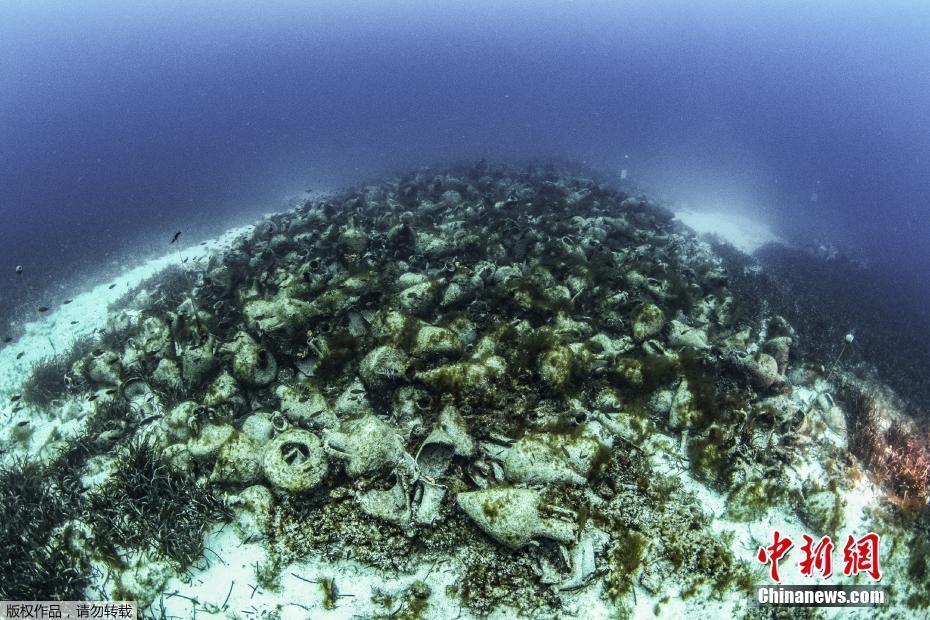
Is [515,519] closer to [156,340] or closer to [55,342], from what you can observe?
[156,340]

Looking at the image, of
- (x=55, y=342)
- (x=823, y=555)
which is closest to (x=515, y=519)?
(x=823, y=555)

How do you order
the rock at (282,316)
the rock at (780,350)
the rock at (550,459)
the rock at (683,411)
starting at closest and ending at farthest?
the rock at (550,459), the rock at (683,411), the rock at (282,316), the rock at (780,350)

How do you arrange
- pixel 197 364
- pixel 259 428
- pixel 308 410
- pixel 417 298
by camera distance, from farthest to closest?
1. pixel 417 298
2. pixel 197 364
3. pixel 308 410
4. pixel 259 428

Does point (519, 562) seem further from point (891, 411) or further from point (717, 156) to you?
point (717, 156)

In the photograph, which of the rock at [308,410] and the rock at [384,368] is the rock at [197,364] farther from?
the rock at [384,368]

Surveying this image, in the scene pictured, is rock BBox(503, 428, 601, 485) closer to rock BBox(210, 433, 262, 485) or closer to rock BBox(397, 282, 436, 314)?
rock BBox(210, 433, 262, 485)

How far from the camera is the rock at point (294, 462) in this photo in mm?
4109

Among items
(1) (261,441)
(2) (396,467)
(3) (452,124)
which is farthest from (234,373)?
(3) (452,124)

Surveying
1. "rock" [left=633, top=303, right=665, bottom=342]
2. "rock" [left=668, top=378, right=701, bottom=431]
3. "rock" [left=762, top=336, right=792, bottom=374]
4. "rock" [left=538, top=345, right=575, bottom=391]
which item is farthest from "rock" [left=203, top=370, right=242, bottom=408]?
"rock" [left=762, top=336, right=792, bottom=374]

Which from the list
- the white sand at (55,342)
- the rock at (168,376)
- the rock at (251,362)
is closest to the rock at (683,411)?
the rock at (251,362)

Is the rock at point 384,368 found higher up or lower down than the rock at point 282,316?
lower down

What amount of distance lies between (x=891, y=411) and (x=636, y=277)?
5.38 m

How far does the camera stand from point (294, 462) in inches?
165

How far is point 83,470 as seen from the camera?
523cm
